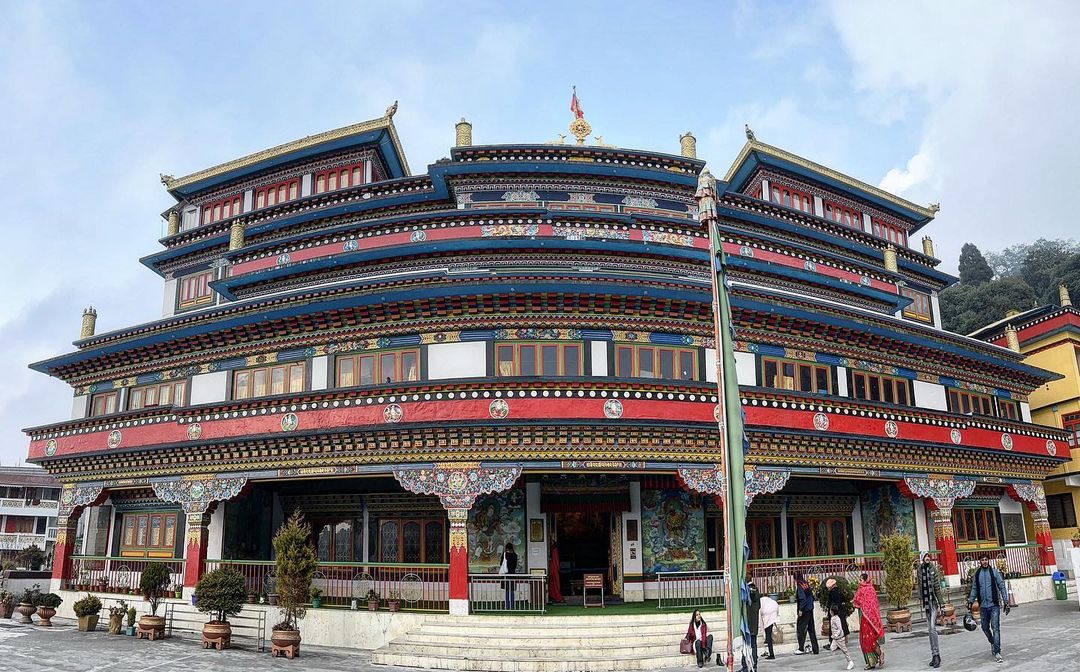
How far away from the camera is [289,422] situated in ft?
69.3

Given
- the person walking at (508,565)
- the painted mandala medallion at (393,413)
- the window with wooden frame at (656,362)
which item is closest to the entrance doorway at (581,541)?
the person walking at (508,565)

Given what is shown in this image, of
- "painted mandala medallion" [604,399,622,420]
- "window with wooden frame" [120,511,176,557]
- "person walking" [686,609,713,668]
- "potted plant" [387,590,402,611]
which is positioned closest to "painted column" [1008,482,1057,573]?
"painted mandala medallion" [604,399,622,420]

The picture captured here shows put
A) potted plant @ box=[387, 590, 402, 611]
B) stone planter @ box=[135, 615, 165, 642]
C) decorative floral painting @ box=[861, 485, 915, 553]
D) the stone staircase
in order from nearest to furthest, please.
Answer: the stone staircase
potted plant @ box=[387, 590, 402, 611]
stone planter @ box=[135, 615, 165, 642]
decorative floral painting @ box=[861, 485, 915, 553]

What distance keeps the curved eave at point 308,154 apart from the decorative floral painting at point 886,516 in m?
21.7

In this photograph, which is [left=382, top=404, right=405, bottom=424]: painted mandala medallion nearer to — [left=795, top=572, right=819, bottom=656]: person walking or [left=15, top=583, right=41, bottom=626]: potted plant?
[left=795, top=572, right=819, bottom=656]: person walking

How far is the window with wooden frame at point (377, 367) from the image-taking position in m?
21.4

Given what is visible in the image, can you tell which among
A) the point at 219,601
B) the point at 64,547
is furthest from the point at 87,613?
the point at 219,601

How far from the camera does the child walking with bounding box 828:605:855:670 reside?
14953mm

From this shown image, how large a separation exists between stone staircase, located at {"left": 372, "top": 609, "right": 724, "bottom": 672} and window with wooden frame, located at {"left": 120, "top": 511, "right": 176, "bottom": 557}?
12.4 m

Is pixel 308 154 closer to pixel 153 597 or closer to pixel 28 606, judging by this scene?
pixel 153 597

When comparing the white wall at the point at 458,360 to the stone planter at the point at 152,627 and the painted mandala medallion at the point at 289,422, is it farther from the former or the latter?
the stone planter at the point at 152,627

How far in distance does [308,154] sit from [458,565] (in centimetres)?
1863

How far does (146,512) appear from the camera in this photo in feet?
87.2

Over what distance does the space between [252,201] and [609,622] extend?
74.5 feet
